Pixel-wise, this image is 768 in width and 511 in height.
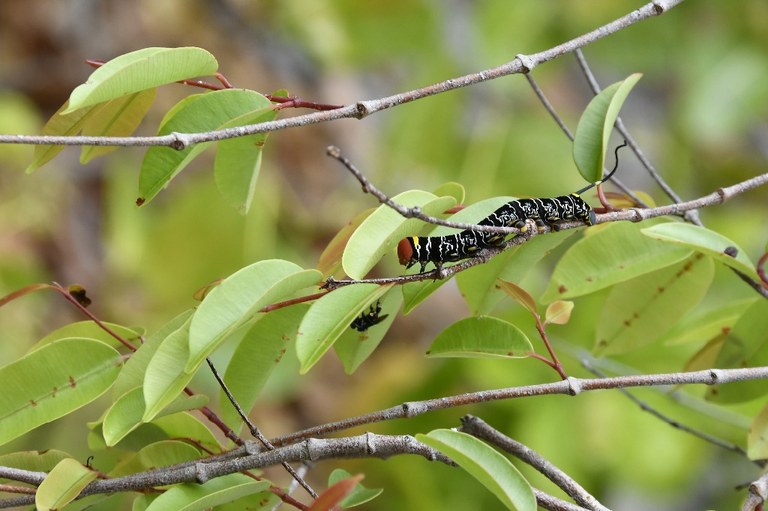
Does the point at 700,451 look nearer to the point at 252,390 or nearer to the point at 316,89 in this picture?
the point at 252,390

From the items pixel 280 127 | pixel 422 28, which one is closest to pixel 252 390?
pixel 280 127

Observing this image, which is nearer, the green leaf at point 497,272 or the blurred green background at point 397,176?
the green leaf at point 497,272

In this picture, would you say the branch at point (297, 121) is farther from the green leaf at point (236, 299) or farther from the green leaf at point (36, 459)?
the green leaf at point (36, 459)

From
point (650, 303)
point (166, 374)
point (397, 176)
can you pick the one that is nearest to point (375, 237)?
point (166, 374)

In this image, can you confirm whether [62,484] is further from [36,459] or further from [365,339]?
[365,339]

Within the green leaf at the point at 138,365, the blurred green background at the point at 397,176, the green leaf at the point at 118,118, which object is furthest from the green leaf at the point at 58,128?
the blurred green background at the point at 397,176

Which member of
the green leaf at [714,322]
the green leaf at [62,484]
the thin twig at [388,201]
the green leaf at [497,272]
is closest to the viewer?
the thin twig at [388,201]

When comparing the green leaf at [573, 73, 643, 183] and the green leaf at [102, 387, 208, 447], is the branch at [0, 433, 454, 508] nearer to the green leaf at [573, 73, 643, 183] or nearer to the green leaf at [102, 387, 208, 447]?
the green leaf at [102, 387, 208, 447]

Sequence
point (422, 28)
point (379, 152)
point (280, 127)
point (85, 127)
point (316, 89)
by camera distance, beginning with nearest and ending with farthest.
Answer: point (280, 127)
point (85, 127)
point (422, 28)
point (379, 152)
point (316, 89)
